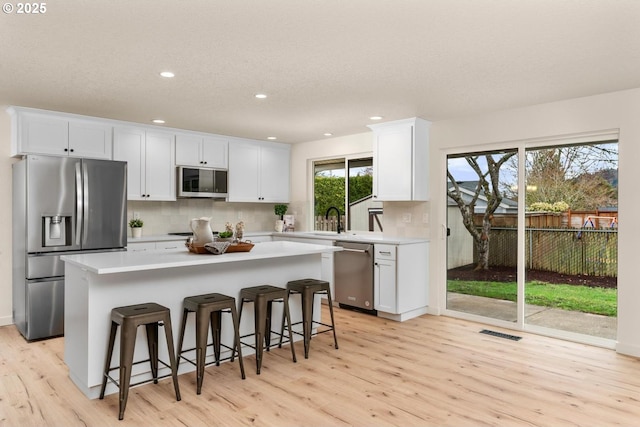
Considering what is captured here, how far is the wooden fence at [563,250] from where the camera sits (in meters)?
3.97

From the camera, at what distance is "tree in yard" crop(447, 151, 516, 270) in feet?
15.4

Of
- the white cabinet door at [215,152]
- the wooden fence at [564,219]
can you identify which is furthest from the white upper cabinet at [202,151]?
the wooden fence at [564,219]

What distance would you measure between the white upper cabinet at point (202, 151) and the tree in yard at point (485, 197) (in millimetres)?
3191

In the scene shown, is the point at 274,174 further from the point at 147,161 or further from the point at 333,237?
the point at 147,161

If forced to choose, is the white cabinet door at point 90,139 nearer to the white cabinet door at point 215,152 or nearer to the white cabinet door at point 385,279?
the white cabinet door at point 215,152

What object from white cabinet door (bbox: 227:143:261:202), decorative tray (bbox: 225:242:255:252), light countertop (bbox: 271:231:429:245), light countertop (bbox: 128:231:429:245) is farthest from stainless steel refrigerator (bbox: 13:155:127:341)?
light countertop (bbox: 271:231:429:245)

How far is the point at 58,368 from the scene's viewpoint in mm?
3352

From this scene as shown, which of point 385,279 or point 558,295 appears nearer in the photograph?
point 558,295

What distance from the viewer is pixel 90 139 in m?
4.83

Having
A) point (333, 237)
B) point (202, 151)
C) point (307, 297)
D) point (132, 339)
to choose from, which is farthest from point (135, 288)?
point (202, 151)

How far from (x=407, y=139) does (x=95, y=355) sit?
3.72 m

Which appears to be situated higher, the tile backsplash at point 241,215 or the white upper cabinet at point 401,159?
the white upper cabinet at point 401,159

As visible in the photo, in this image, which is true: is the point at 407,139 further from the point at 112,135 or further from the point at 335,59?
the point at 112,135

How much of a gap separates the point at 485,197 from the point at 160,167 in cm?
392
